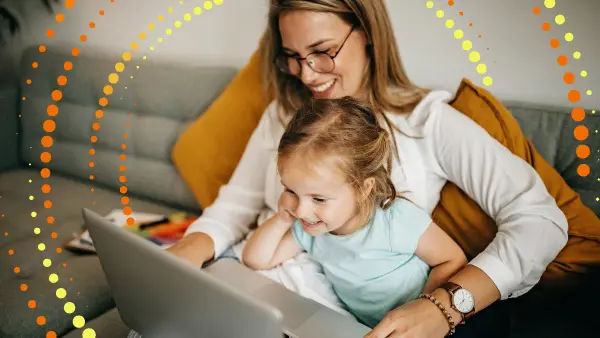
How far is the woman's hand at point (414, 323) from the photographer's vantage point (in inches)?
31.4

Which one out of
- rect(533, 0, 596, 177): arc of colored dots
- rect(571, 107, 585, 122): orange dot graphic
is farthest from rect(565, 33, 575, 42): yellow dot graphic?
rect(571, 107, 585, 122): orange dot graphic

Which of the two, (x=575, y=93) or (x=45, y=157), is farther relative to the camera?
(x=45, y=157)

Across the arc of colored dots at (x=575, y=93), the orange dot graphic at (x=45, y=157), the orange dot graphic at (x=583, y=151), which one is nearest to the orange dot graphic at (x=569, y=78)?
the arc of colored dots at (x=575, y=93)

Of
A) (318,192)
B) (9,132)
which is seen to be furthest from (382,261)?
(9,132)

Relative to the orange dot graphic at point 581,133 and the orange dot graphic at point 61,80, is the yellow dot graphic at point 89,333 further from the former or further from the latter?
the orange dot graphic at point 581,133

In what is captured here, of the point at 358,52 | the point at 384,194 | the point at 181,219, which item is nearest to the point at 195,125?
the point at 181,219

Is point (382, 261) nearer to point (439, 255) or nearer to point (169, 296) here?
point (439, 255)

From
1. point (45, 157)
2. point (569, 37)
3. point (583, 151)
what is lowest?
point (45, 157)

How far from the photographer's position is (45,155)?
1794 mm

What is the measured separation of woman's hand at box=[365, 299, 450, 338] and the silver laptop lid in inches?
8.4

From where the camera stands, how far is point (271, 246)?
105 cm

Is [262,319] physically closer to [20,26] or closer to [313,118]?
[313,118]

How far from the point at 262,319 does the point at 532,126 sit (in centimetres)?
74

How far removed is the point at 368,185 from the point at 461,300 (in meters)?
0.26
